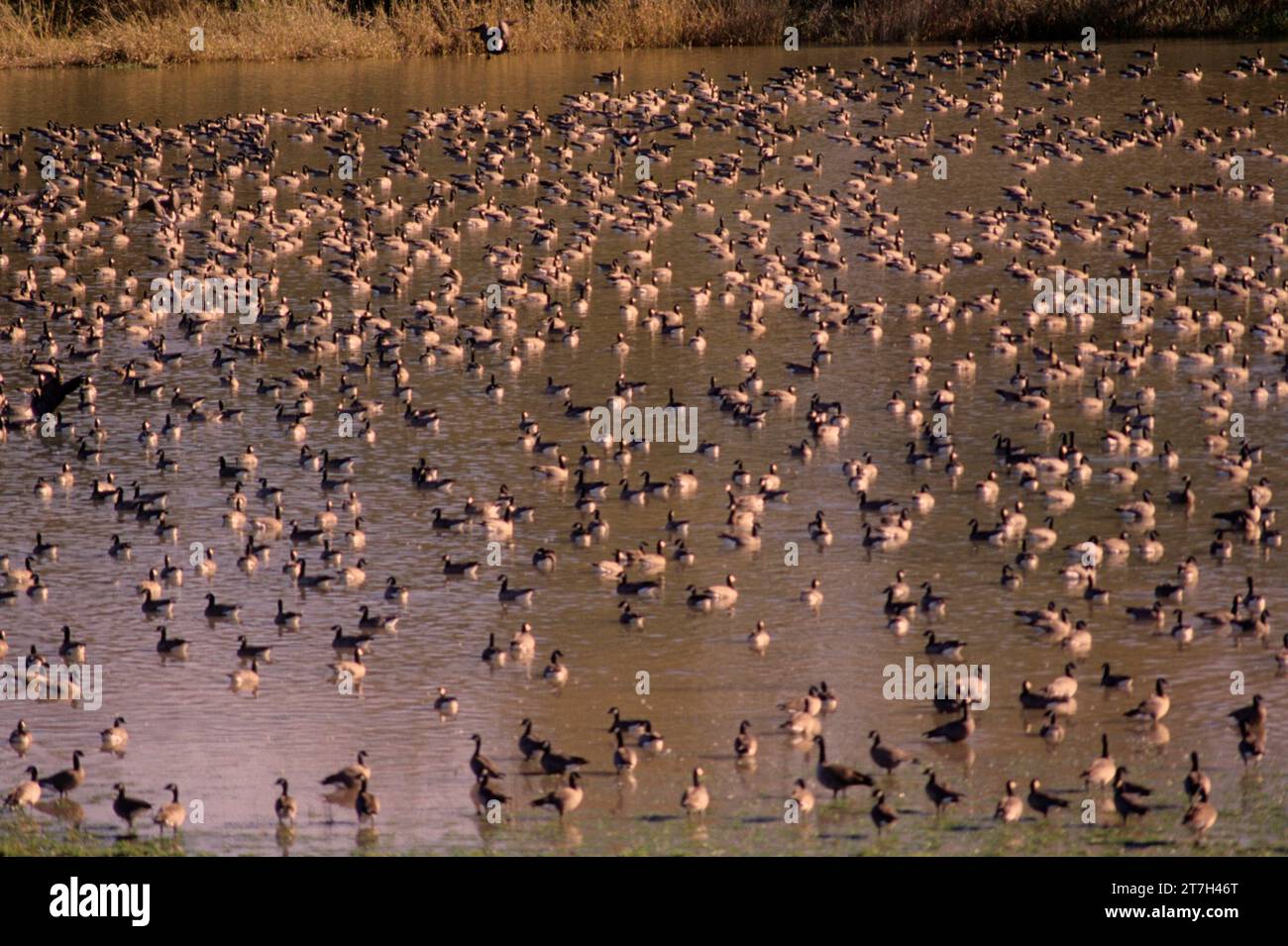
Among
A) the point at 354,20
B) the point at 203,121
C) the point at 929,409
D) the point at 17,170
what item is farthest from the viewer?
the point at 354,20

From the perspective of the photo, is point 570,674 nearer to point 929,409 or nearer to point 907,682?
point 907,682

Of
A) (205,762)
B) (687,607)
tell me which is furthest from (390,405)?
(205,762)

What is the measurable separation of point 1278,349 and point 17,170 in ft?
126

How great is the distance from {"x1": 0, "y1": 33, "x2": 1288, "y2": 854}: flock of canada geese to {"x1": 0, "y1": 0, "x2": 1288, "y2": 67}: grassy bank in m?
7.16

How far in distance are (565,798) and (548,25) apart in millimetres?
61715

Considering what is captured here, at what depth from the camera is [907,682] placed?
25.0m

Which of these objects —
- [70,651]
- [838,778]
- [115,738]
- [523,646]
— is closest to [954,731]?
[838,778]

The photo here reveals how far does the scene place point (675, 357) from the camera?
4172 cm

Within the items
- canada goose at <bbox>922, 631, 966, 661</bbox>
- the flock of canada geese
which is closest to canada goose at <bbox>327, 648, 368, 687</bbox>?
the flock of canada geese

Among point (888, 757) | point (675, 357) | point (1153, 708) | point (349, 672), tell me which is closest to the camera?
point (888, 757)

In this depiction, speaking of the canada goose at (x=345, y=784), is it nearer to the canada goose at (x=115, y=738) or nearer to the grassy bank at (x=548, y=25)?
the canada goose at (x=115, y=738)

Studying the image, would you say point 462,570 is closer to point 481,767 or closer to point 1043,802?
point 481,767

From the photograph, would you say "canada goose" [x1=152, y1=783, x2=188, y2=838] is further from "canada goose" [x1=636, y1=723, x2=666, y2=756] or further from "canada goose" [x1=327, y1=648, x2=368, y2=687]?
"canada goose" [x1=636, y1=723, x2=666, y2=756]

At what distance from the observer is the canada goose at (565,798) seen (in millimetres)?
21172
